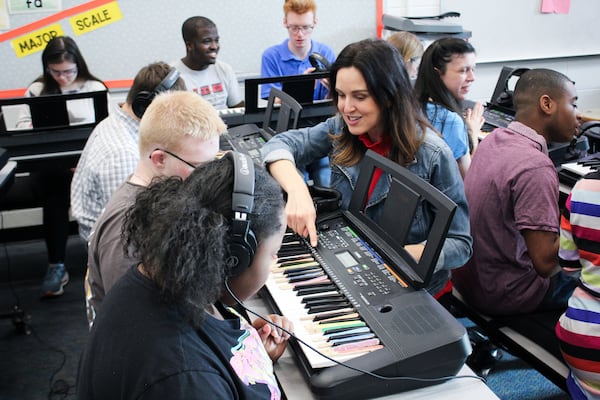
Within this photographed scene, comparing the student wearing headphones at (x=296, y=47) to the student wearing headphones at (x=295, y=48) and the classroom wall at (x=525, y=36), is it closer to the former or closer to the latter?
the student wearing headphones at (x=295, y=48)

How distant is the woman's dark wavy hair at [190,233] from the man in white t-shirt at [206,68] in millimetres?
2831

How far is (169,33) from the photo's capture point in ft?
13.9

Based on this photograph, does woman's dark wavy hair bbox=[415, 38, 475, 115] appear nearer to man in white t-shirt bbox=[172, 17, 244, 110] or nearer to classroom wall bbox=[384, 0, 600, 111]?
man in white t-shirt bbox=[172, 17, 244, 110]

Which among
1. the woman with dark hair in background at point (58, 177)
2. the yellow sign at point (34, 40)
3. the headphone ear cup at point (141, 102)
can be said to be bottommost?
the woman with dark hair in background at point (58, 177)

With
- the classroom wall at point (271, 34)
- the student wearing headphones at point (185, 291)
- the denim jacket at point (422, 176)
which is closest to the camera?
the student wearing headphones at point (185, 291)

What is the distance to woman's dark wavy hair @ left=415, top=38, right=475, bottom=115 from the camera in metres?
2.71

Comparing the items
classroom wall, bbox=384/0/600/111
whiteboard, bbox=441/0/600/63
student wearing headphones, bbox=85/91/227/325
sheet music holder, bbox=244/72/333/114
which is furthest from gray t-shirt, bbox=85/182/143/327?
whiteboard, bbox=441/0/600/63

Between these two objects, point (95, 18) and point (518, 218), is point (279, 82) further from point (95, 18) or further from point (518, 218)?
point (95, 18)

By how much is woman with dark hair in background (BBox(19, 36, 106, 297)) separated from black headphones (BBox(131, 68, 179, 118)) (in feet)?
3.84

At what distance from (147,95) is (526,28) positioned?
→ 12.9ft

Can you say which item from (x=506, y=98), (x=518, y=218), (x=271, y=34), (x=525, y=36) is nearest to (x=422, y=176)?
(x=518, y=218)

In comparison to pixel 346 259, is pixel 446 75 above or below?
above

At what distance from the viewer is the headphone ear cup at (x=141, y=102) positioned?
217cm

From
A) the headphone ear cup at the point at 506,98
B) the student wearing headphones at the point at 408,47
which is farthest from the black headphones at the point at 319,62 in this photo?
the headphone ear cup at the point at 506,98
